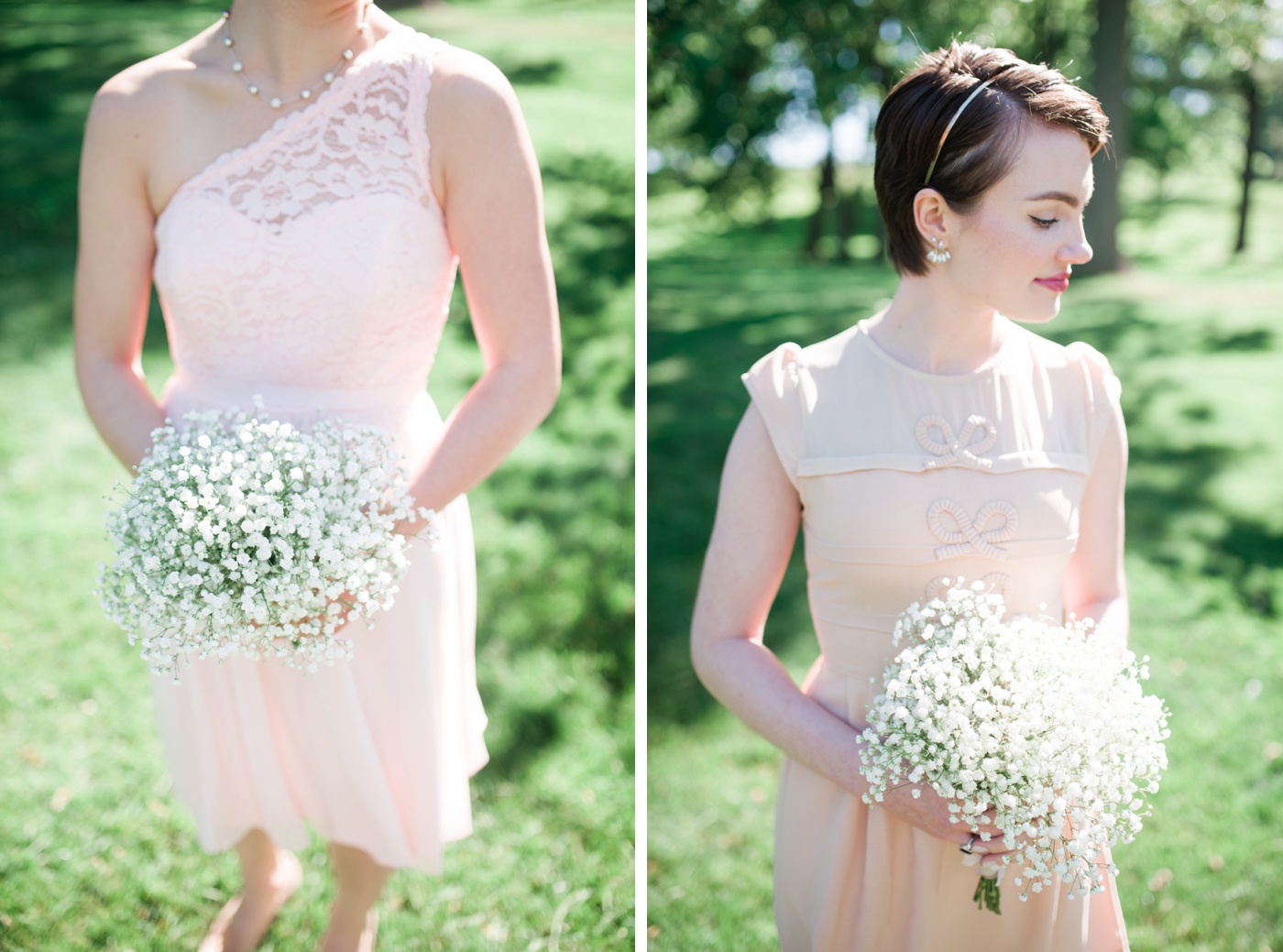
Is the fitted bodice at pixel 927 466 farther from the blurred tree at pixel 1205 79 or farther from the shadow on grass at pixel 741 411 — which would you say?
the blurred tree at pixel 1205 79

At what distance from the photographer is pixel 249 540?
2.06 m

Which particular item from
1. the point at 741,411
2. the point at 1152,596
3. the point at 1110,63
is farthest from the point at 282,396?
the point at 1110,63

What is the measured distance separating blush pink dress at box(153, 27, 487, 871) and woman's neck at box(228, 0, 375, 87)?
0.07m

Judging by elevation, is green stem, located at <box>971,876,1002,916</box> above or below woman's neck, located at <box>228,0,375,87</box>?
below

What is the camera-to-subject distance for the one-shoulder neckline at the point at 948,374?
226cm

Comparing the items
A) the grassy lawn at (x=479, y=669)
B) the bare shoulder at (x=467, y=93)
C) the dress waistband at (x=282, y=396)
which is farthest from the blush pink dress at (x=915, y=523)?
the grassy lawn at (x=479, y=669)

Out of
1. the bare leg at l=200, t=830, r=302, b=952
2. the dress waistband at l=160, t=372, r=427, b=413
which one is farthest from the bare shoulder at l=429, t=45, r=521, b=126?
the bare leg at l=200, t=830, r=302, b=952

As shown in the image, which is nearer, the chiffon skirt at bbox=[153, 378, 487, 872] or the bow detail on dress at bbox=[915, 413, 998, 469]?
the bow detail on dress at bbox=[915, 413, 998, 469]

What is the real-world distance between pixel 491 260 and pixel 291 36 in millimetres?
675

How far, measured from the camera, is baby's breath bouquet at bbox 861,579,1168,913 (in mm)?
1945

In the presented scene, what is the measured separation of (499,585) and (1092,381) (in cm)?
399

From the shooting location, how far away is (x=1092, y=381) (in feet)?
7.62

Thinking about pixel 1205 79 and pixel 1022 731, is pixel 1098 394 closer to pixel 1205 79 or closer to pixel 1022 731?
pixel 1022 731

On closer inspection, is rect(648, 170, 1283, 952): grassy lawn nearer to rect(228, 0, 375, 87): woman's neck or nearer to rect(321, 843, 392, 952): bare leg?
rect(321, 843, 392, 952): bare leg
